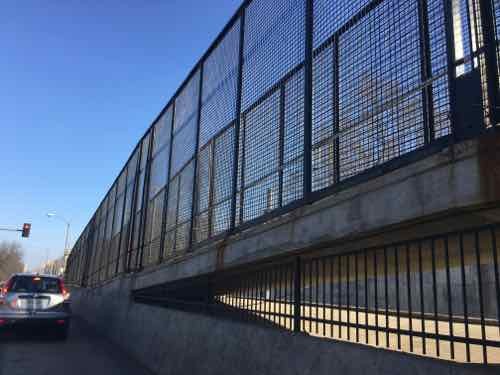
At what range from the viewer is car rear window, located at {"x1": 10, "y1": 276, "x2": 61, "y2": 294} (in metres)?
12.8

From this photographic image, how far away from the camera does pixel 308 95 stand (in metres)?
5.61

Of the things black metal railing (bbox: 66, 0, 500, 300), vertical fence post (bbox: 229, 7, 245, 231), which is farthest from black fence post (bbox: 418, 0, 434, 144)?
vertical fence post (bbox: 229, 7, 245, 231)

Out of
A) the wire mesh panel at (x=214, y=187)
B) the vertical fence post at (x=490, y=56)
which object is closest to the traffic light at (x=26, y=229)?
the wire mesh panel at (x=214, y=187)

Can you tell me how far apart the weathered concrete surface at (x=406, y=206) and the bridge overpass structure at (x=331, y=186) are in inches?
0.6

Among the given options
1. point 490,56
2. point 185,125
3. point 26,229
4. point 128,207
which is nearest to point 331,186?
point 490,56

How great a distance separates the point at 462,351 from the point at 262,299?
4034 millimetres

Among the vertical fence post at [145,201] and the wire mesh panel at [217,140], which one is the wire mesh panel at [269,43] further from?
the vertical fence post at [145,201]

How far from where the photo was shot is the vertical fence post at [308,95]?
5402mm

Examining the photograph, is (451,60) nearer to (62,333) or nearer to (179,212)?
(179,212)

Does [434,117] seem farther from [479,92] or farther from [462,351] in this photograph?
[462,351]

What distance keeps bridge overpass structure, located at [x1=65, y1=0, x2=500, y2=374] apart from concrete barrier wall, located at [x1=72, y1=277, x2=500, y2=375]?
0.02 meters

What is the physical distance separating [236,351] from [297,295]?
1225 millimetres

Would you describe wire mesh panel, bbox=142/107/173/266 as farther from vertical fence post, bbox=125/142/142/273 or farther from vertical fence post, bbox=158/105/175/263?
vertical fence post, bbox=125/142/142/273

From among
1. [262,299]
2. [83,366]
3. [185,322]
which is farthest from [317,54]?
[83,366]
